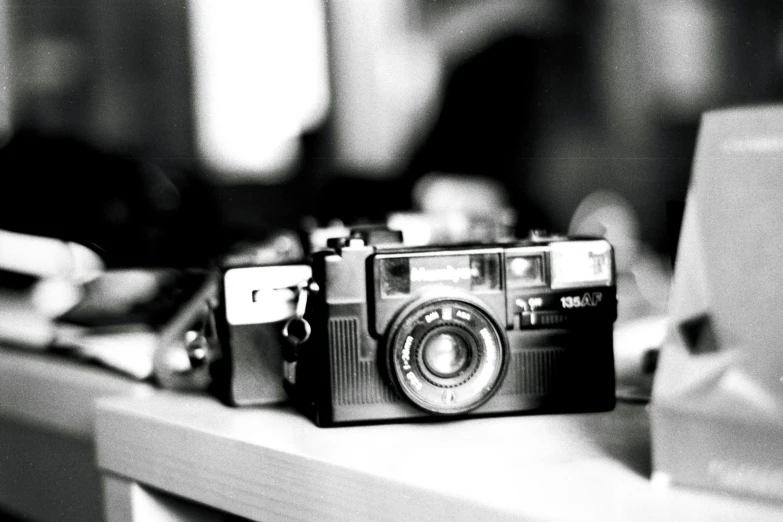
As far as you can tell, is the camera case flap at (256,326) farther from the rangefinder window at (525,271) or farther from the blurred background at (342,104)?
the blurred background at (342,104)

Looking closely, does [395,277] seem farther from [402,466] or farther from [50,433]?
[50,433]

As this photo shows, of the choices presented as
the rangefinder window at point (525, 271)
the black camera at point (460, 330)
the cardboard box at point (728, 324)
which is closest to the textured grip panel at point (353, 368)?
the black camera at point (460, 330)

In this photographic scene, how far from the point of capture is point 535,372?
58 centimetres

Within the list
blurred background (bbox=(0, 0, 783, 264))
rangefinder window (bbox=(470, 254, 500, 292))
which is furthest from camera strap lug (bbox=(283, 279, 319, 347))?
blurred background (bbox=(0, 0, 783, 264))

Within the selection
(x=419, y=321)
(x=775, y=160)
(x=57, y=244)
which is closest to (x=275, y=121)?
(x=57, y=244)

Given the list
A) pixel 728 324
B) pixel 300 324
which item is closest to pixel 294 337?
pixel 300 324

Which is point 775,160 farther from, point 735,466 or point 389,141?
point 389,141

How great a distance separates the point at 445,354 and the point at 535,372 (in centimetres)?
6

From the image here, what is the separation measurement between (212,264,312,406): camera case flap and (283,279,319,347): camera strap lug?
0.05 ft

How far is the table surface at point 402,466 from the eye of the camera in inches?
15.7

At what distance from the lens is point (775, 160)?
395mm

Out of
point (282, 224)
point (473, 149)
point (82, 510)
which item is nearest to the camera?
point (82, 510)

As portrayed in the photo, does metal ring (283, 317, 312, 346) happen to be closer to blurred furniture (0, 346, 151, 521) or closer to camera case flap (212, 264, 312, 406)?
camera case flap (212, 264, 312, 406)

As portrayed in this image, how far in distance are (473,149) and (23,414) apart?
1.35m
